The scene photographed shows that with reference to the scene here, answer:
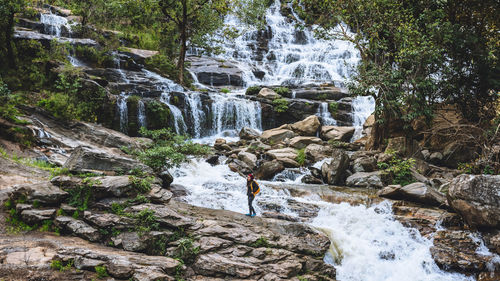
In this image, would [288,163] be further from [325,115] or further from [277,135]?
[325,115]

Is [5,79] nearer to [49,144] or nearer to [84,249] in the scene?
[49,144]

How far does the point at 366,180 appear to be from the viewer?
12.1m

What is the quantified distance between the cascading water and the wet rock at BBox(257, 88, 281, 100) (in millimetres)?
4779

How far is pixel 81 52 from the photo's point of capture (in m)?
20.8

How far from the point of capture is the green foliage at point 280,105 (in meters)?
21.3

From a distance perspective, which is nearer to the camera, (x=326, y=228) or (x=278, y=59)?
(x=326, y=228)

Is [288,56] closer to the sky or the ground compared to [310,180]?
closer to the sky

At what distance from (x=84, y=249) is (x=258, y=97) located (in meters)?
18.1

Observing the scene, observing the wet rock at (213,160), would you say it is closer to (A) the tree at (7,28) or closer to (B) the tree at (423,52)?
(B) the tree at (423,52)

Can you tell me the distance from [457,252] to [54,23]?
31.7m

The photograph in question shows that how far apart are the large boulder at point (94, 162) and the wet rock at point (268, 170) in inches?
228

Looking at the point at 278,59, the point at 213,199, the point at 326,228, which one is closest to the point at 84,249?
the point at 213,199

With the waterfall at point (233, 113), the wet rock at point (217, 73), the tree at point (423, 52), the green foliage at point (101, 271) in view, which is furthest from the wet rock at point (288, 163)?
the wet rock at point (217, 73)

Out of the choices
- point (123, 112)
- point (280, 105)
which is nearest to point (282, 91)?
point (280, 105)
